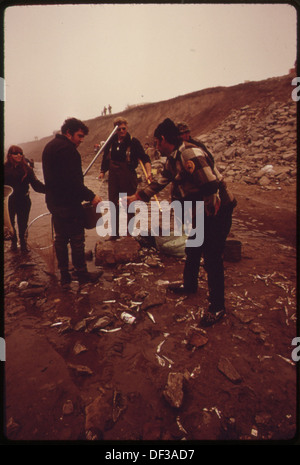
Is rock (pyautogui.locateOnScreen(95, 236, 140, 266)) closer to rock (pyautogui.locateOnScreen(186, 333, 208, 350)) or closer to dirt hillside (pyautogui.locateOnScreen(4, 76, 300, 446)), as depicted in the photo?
dirt hillside (pyautogui.locateOnScreen(4, 76, 300, 446))

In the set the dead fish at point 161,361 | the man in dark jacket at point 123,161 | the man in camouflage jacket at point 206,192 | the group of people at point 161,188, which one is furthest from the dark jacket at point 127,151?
the dead fish at point 161,361

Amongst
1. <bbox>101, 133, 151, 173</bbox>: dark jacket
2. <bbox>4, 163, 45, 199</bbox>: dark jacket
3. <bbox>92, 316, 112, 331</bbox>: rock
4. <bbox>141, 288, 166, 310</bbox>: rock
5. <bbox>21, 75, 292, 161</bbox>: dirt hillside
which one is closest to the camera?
<bbox>92, 316, 112, 331</bbox>: rock

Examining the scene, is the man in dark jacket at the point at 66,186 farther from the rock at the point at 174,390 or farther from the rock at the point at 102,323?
the rock at the point at 174,390

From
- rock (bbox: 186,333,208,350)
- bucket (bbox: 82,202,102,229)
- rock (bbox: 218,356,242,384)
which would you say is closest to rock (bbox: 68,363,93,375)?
rock (bbox: 186,333,208,350)

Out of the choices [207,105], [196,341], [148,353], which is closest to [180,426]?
[148,353]

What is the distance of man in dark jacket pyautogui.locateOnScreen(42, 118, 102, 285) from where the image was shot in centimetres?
302

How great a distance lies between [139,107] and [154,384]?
37.7 meters

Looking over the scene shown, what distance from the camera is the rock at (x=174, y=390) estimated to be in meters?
1.95

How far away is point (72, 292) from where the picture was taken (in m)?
3.52

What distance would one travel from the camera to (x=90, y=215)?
3562mm

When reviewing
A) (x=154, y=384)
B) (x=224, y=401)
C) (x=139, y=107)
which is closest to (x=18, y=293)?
(x=154, y=384)

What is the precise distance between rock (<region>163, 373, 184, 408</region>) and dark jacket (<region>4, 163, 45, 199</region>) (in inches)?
134
